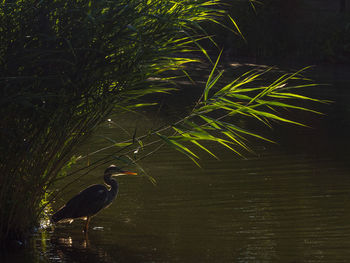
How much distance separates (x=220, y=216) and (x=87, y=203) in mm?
1722

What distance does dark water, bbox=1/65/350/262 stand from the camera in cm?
869

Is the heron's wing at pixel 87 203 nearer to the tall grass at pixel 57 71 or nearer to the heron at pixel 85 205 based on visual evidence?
the heron at pixel 85 205

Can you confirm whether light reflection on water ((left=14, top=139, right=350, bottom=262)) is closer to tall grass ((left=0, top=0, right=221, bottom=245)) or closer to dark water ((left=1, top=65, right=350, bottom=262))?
dark water ((left=1, top=65, right=350, bottom=262))

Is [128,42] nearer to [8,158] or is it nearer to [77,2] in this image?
[77,2]

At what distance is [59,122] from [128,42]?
108cm

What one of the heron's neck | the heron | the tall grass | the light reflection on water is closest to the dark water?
the light reflection on water

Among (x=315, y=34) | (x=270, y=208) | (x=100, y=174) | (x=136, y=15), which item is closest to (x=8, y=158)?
(x=136, y=15)

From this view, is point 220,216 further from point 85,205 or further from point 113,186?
point 85,205

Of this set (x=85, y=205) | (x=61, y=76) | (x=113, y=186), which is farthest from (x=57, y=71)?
(x=113, y=186)

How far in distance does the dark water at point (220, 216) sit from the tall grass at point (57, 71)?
0.81m

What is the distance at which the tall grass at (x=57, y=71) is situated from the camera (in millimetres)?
8336

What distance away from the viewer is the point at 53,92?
847 cm

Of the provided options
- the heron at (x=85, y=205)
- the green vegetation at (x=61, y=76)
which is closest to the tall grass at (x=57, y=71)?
the green vegetation at (x=61, y=76)

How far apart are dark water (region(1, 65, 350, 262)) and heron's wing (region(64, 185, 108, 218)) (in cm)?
28
